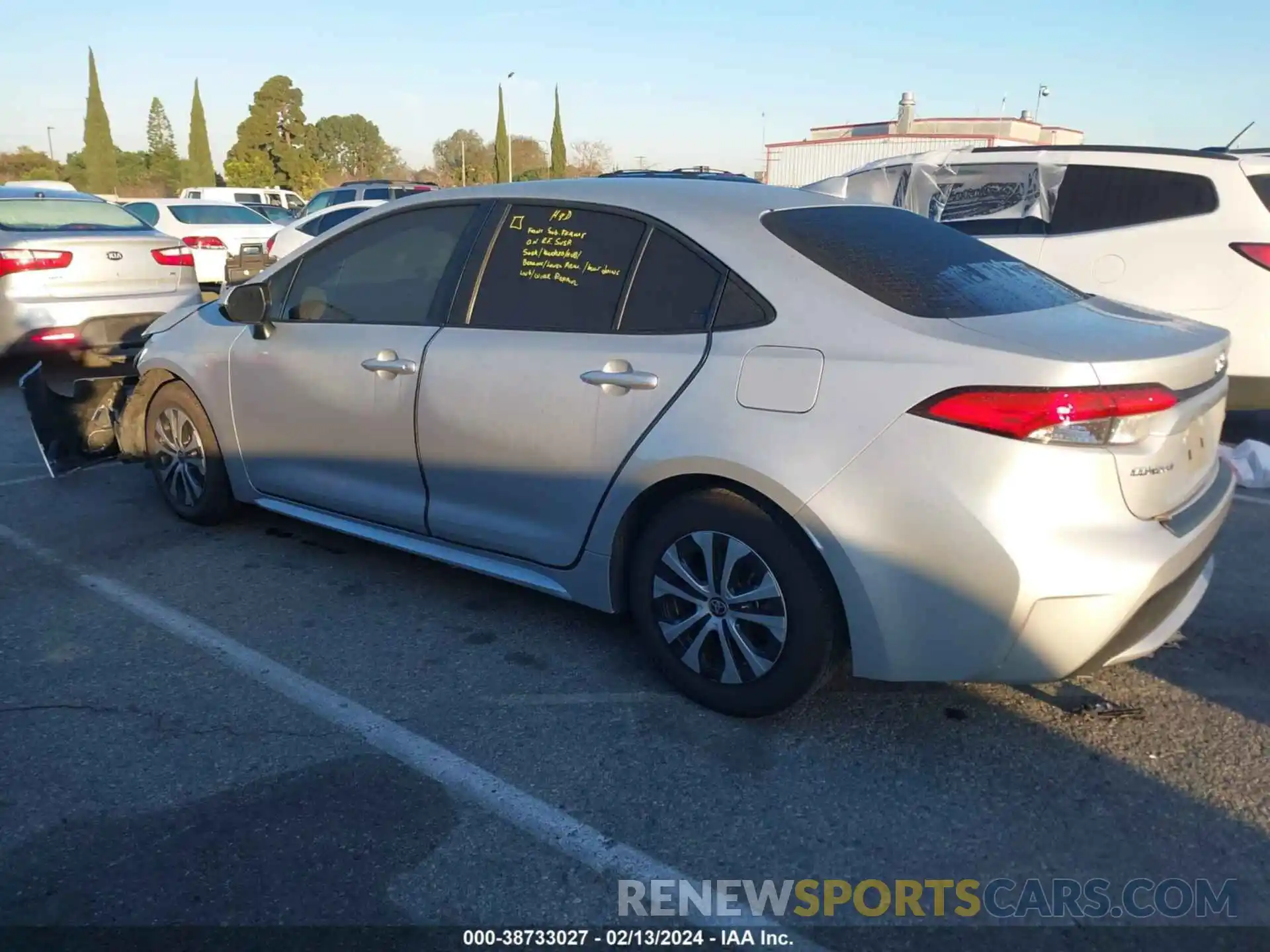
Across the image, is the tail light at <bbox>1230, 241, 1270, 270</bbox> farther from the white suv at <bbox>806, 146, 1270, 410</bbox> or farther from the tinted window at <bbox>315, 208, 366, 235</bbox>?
the tinted window at <bbox>315, 208, 366, 235</bbox>

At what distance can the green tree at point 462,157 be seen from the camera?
210ft

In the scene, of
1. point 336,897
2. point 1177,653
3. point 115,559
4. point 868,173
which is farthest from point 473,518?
point 868,173

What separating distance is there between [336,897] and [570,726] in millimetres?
962

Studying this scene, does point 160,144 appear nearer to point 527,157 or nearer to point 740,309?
point 527,157

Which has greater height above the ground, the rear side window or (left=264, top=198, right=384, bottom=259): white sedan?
the rear side window

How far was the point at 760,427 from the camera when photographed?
297 cm

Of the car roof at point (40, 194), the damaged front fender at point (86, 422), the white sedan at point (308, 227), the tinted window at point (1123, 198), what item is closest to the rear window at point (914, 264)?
the tinted window at point (1123, 198)

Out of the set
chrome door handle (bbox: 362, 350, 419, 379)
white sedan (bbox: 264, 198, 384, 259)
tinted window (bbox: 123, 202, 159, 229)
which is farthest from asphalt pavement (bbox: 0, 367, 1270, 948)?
tinted window (bbox: 123, 202, 159, 229)

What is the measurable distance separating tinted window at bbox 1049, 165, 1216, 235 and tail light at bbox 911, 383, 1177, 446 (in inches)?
168

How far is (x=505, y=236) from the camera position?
3.85 metres

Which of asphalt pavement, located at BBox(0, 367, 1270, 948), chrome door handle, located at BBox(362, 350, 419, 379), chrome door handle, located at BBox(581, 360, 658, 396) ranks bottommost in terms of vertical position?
asphalt pavement, located at BBox(0, 367, 1270, 948)

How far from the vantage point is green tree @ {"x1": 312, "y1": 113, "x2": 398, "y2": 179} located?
72625mm

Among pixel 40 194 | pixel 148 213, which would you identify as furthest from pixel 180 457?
pixel 148 213

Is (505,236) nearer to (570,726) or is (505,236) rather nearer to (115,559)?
(570,726)
